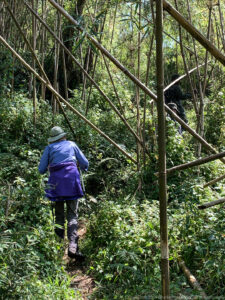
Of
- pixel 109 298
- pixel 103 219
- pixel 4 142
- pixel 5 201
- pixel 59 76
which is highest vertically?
pixel 59 76

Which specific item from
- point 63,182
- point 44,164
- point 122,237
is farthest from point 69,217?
point 122,237

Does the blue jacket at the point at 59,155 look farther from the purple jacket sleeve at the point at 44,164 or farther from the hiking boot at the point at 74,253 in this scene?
the hiking boot at the point at 74,253

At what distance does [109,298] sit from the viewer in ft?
10.4

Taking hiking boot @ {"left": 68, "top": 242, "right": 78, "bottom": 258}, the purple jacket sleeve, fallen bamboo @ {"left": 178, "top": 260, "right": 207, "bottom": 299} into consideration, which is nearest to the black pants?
hiking boot @ {"left": 68, "top": 242, "right": 78, "bottom": 258}

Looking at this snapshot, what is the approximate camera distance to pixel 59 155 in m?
4.26

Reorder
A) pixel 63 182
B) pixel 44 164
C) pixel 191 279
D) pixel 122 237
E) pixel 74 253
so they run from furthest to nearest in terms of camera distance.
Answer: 1. pixel 44 164
2. pixel 63 182
3. pixel 74 253
4. pixel 122 237
5. pixel 191 279

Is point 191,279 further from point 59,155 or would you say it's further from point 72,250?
point 59,155

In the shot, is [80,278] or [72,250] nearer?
[80,278]

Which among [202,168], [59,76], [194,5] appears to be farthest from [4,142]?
[59,76]

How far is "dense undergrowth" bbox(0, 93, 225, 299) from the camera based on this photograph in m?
2.97

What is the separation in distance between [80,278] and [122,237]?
57cm

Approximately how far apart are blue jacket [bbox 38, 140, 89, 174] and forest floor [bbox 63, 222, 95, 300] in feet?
3.02

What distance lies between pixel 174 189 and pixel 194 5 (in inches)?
103

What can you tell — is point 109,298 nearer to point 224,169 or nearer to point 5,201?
point 5,201
